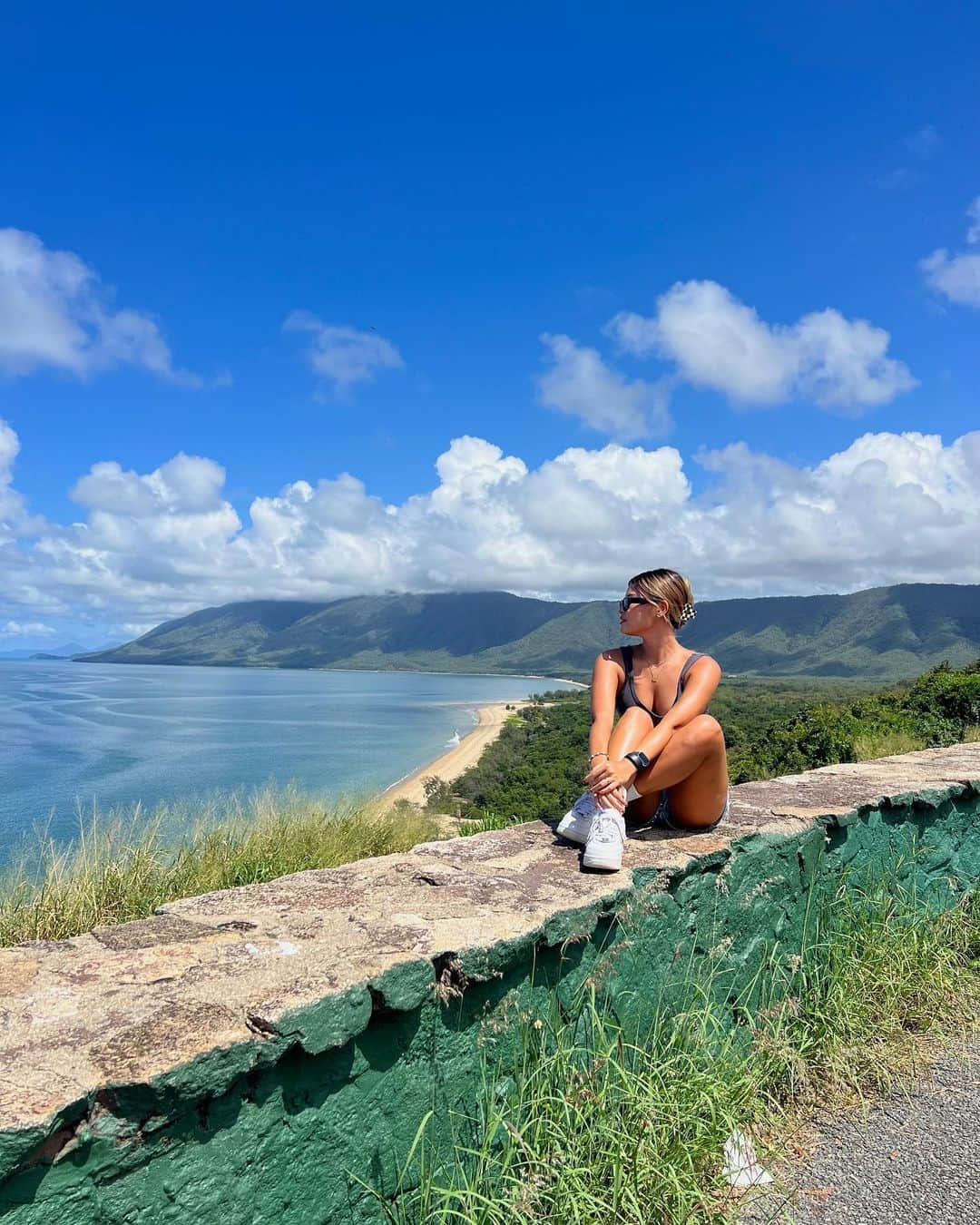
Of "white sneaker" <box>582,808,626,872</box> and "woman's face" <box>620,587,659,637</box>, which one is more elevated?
"woman's face" <box>620,587,659,637</box>

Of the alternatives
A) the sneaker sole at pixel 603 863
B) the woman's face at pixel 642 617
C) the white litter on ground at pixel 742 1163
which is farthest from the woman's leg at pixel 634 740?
the white litter on ground at pixel 742 1163

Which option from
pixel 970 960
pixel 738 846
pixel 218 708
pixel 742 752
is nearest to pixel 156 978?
pixel 738 846

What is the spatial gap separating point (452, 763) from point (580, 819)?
117 feet

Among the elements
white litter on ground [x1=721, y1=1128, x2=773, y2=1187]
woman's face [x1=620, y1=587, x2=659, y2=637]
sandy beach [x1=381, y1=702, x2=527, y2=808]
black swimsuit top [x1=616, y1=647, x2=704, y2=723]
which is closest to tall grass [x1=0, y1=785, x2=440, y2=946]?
black swimsuit top [x1=616, y1=647, x2=704, y2=723]

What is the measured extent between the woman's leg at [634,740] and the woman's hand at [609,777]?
72mm

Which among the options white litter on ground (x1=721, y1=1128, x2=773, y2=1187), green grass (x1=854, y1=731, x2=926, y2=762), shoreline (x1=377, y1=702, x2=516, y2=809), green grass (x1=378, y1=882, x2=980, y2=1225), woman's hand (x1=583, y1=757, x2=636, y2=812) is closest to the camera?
green grass (x1=378, y1=882, x2=980, y2=1225)

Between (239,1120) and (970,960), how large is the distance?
333cm

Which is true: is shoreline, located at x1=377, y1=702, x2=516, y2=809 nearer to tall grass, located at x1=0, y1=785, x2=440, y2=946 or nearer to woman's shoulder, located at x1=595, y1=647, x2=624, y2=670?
tall grass, located at x1=0, y1=785, x2=440, y2=946

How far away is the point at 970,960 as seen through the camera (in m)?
3.53

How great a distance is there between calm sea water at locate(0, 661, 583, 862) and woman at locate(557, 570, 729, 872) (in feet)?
18.3

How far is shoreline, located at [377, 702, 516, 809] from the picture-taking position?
2703 cm

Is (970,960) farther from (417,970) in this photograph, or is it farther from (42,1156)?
(42,1156)

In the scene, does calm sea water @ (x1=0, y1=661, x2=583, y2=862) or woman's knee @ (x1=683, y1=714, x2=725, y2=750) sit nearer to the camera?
woman's knee @ (x1=683, y1=714, x2=725, y2=750)

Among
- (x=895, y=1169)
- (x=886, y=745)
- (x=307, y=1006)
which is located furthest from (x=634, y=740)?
(x=886, y=745)
